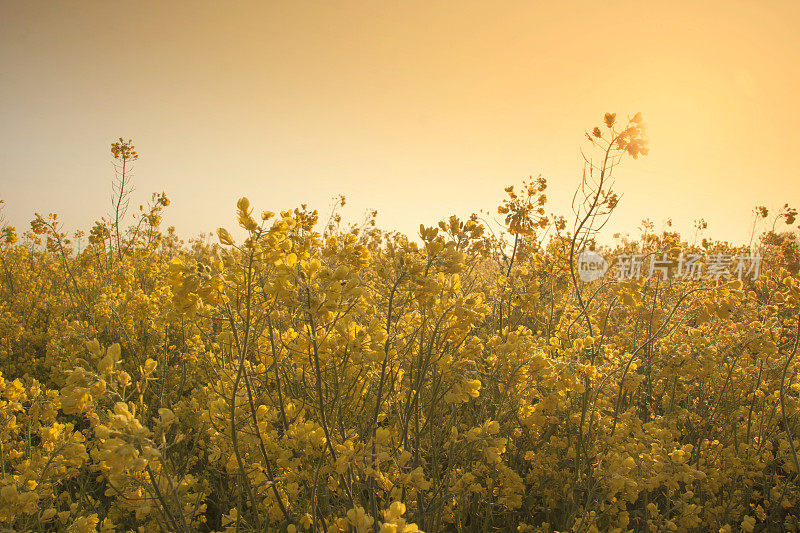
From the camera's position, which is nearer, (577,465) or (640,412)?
(577,465)

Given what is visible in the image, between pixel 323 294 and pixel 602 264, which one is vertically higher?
pixel 602 264

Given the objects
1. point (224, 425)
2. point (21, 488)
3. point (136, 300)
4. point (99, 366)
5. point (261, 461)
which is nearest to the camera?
point (99, 366)

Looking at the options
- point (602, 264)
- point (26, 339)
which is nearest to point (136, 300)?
point (26, 339)

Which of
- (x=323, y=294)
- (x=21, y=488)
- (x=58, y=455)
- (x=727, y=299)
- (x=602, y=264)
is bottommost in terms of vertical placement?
(x=21, y=488)

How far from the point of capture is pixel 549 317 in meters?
3.44

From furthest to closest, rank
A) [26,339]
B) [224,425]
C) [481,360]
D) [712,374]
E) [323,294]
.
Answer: [26,339], [712,374], [481,360], [224,425], [323,294]

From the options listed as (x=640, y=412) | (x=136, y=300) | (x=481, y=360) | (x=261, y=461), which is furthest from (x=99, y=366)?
(x=640, y=412)

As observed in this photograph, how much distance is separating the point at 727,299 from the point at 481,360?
2059mm

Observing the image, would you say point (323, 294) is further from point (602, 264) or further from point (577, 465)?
point (602, 264)

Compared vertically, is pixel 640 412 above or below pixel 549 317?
below

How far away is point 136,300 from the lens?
12.2ft

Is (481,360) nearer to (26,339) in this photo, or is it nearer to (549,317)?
(549,317)

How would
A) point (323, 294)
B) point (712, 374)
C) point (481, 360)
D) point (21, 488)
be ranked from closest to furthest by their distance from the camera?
point (323, 294), point (21, 488), point (481, 360), point (712, 374)

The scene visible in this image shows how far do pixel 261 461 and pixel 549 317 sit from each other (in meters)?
2.49
